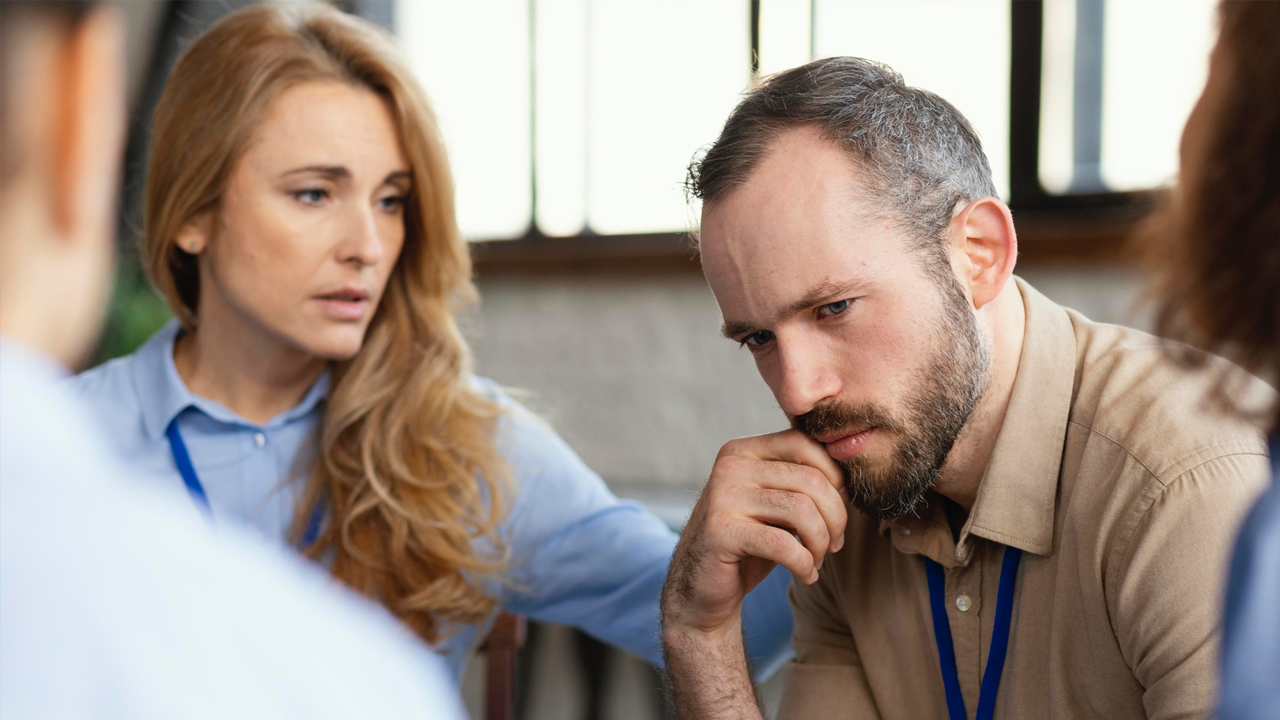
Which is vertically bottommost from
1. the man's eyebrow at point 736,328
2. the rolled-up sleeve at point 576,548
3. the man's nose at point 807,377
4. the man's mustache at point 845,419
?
the rolled-up sleeve at point 576,548

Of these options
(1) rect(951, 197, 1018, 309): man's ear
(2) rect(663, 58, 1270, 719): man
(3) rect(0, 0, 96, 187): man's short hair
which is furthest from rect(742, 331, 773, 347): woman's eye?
(3) rect(0, 0, 96, 187): man's short hair

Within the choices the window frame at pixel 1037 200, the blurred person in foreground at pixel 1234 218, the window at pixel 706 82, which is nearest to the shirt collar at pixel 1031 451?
the blurred person in foreground at pixel 1234 218

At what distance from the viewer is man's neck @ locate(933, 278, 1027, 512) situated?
140 cm

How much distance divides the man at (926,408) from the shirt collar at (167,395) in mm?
992

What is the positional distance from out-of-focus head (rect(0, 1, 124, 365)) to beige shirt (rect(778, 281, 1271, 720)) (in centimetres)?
85

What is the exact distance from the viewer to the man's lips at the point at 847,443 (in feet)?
4.50

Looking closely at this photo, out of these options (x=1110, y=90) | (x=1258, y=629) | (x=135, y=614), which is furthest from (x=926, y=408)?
(x=1110, y=90)

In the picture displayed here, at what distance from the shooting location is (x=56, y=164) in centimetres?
66

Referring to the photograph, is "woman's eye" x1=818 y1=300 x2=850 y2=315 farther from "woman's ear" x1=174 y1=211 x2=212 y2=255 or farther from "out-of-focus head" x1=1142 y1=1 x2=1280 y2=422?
"woman's ear" x1=174 y1=211 x2=212 y2=255

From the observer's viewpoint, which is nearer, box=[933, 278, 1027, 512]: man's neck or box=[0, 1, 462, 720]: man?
box=[0, 1, 462, 720]: man

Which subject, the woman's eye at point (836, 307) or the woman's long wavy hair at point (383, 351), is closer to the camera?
the woman's eye at point (836, 307)

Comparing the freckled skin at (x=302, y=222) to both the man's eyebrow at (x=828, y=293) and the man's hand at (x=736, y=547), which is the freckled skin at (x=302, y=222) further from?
the man's eyebrow at (x=828, y=293)

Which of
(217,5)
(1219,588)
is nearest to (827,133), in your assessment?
(1219,588)

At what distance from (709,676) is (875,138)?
30.2 inches
